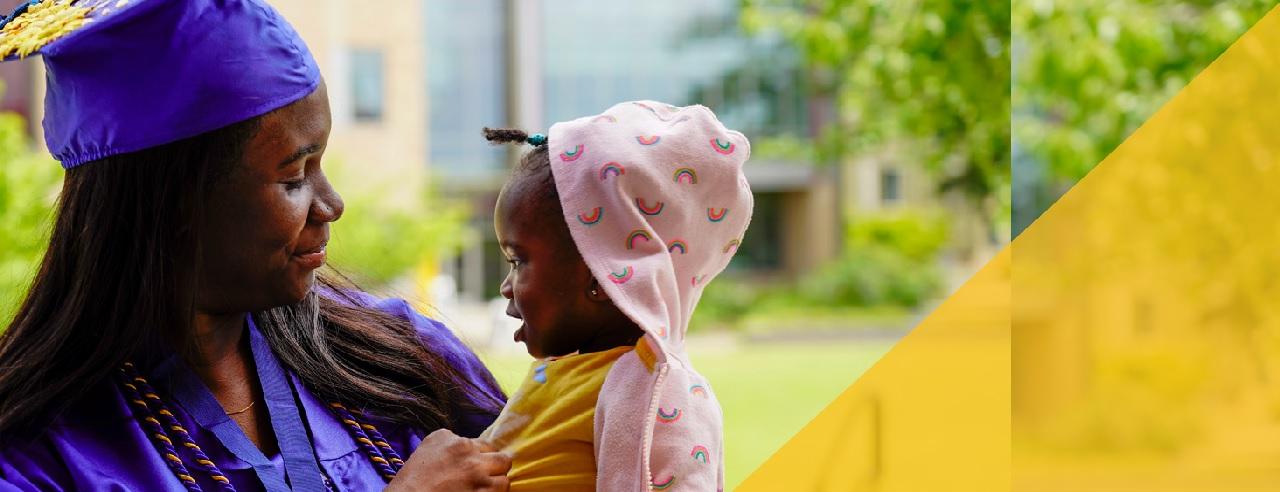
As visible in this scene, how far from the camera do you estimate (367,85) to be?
1789 cm

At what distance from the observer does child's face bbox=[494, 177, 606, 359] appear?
3.84 feet

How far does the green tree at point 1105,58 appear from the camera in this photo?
5.27 meters

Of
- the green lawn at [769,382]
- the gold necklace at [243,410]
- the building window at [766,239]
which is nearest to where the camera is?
the gold necklace at [243,410]

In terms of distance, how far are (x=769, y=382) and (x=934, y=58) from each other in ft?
27.3

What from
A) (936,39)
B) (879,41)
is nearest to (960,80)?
(936,39)

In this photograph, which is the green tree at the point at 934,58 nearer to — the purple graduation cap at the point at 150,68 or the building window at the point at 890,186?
the purple graduation cap at the point at 150,68

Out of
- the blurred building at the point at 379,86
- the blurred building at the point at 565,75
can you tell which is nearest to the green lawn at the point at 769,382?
the blurred building at the point at 565,75

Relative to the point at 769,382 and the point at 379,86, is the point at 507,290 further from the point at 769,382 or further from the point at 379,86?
the point at 379,86

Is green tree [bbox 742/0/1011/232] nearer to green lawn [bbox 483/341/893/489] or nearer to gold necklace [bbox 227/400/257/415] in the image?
green lawn [bbox 483/341/893/489]

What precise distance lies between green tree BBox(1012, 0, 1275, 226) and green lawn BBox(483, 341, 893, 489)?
12.3 feet

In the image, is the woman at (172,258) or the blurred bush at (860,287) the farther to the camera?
the blurred bush at (860,287)

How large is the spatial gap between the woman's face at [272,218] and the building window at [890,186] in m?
22.7

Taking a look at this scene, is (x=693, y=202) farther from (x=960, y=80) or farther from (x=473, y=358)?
(x=960, y=80)
